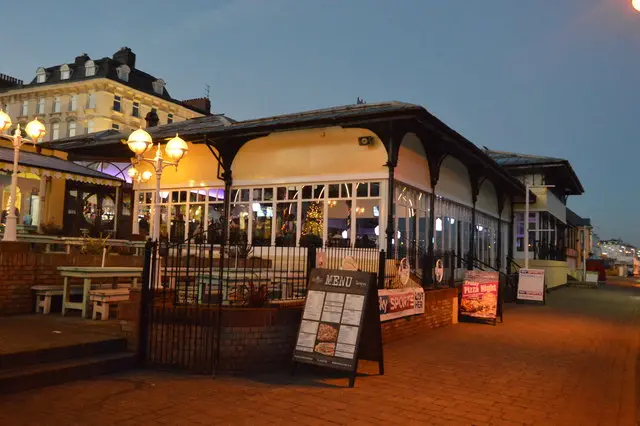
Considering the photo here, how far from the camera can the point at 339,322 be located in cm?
705

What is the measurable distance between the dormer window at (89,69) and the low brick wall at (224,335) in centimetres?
4858

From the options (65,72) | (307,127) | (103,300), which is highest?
(65,72)

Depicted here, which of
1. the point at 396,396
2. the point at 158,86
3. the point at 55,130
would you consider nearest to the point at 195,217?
the point at 396,396

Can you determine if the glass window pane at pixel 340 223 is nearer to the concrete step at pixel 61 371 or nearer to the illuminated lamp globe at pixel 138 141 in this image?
the illuminated lamp globe at pixel 138 141

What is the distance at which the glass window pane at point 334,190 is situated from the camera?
14898 mm

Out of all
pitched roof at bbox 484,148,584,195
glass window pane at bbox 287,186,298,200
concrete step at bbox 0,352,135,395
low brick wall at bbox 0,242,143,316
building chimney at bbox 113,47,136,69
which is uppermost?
building chimney at bbox 113,47,136,69

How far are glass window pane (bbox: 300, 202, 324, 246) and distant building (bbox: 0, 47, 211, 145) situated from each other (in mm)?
37509

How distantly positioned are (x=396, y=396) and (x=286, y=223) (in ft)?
32.2

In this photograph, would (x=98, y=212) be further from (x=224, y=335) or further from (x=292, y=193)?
(x=224, y=335)

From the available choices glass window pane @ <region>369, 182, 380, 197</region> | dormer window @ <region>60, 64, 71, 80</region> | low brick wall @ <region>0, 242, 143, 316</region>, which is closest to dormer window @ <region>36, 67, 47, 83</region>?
dormer window @ <region>60, 64, 71, 80</region>

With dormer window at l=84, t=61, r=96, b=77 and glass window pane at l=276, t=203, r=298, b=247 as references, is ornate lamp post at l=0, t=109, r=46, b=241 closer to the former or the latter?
glass window pane at l=276, t=203, r=298, b=247

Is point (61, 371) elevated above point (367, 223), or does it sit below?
below

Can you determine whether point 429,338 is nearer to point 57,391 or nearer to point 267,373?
point 267,373

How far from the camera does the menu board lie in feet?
22.5
